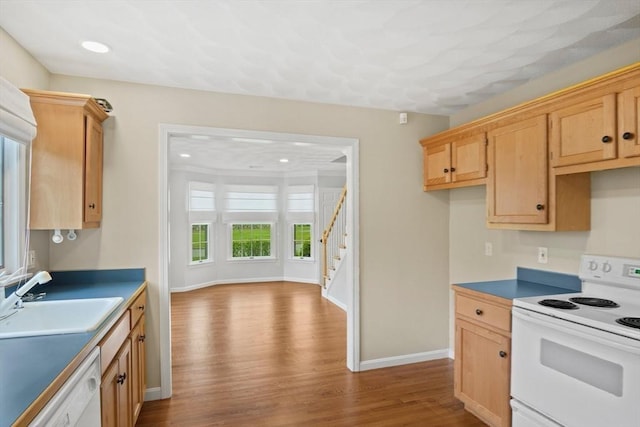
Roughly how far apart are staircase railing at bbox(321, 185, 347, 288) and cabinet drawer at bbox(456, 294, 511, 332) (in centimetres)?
375

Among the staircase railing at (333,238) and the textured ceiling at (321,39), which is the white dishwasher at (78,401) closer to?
the textured ceiling at (321,39)

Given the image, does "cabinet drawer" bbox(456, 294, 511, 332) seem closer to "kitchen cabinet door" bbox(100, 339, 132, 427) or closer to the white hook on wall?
"kitchen cabinet door" bbox(100, 339, 132, 427)

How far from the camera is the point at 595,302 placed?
2039 millimetres

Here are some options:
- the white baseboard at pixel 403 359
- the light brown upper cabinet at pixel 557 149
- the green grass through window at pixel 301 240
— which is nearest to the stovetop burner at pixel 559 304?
the light brown upper cabinet at pixel 557 149

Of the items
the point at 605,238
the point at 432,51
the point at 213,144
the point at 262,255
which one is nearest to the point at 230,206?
the point at 262,255

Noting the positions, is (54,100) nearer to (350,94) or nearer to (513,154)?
(350,94)

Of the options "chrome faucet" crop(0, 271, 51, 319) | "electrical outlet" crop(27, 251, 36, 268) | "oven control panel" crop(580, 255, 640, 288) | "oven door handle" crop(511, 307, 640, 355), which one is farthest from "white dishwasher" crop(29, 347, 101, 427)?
"oven control panel" crop(580, 255, 640, 288)

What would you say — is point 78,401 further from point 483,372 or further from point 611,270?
point 611,270

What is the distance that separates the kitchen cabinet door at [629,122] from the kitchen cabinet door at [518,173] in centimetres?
44

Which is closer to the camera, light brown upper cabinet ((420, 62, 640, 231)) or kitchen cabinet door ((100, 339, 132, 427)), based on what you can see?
kitchen cabinet door ((100, 339, 132, 427))

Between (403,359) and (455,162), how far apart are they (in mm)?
2035

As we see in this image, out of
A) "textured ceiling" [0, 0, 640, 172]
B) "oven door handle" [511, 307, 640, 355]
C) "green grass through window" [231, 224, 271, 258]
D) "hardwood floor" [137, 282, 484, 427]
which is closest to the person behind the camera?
"oven door handle" [511, 307, 640, 355]

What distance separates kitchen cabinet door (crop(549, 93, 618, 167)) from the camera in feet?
6.39

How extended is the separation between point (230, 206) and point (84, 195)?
5.21 meters
